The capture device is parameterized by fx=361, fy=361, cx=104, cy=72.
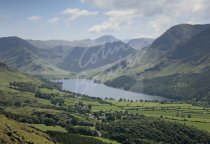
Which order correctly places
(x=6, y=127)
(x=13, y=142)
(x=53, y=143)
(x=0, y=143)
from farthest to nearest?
(x=53, y=143)
(x=6, y=127)
(x=13, y=142)
(x=0, y=143)

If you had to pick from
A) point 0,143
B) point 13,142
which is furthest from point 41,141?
point 0,143

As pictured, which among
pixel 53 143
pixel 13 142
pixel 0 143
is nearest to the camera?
pixel 0 143

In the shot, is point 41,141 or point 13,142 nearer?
point 13,142

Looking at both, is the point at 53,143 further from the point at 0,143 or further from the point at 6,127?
the point at 0,143

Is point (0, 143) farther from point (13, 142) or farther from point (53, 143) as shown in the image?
point (53, 143)

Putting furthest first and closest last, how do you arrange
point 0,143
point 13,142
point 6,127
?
point 6,127
point 13,142
point 0,143

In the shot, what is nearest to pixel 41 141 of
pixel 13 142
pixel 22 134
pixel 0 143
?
pixel 22 134

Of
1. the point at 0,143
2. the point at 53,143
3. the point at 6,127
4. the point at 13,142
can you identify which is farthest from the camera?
the point at 53,143

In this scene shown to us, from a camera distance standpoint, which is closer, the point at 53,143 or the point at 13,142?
the point at 13,142
